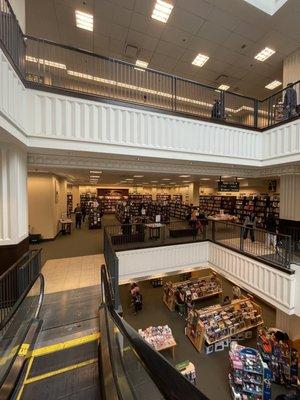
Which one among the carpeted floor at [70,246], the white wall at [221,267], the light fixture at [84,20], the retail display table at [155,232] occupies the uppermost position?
the light fixture at [84,20]

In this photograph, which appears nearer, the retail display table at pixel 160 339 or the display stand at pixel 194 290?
the retail display table at pixel 160 339

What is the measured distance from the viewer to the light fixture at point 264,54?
7.31 meters

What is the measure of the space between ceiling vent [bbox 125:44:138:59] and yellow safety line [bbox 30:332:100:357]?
893cm

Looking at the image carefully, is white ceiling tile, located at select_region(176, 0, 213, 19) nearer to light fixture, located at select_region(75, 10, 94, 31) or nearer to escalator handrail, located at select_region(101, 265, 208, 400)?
light fixture, located at select_region(75, 10, 94, 31)

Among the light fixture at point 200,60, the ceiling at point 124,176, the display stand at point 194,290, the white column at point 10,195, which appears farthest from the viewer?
the display stand at point 194,290

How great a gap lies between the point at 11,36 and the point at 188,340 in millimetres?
9489

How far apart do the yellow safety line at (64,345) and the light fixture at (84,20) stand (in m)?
8.41

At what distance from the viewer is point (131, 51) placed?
7.51 m

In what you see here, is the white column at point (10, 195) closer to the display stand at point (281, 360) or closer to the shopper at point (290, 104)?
the shopper at point (290, 104)

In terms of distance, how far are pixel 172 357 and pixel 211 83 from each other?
454 inches

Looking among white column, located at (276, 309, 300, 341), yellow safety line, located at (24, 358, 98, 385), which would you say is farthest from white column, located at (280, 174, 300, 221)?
yellow safety line, located at (24, 358, 98, 385)

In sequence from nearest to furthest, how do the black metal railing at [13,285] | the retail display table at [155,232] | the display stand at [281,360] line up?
the black metal railing at [13,285] < the display stand at [281,360] < the retail display table at [155,232]

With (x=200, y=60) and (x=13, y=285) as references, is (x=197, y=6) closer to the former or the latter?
(x=200, y=60)

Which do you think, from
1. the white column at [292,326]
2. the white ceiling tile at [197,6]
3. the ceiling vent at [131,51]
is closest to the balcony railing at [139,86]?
the ceiling vent at [131,51]
